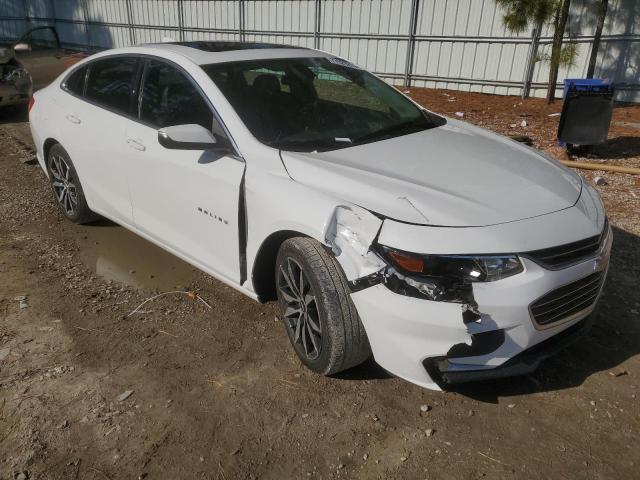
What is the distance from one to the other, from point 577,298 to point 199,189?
2174 millimetres

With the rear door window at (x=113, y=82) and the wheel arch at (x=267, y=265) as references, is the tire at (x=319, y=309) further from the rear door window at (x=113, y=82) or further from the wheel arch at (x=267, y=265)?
the rear door window at (x=113, y=82)

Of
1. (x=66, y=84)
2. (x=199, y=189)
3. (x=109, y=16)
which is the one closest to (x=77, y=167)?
(x=66, y=84)

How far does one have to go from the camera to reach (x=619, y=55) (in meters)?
10.5

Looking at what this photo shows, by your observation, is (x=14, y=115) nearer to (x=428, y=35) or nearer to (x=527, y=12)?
(x=428, y=35)

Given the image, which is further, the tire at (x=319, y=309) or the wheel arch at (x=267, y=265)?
the wheel arch at (x=267, y=265)

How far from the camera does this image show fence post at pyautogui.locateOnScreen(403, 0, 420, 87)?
12891 millimetres

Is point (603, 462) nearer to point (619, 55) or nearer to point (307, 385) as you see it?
point (307, 385)

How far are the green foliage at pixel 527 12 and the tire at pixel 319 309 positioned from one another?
8.90 metres

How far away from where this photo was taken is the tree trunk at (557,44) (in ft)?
31.9

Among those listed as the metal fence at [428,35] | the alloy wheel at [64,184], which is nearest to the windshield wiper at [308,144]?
the alloy wheel at [64,184]

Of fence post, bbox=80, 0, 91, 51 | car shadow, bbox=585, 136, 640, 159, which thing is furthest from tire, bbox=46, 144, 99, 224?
fence post, bbox=80, 0, 91, 51

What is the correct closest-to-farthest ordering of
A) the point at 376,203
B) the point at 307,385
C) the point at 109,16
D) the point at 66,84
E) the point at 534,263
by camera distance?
the point at 534,263 → the point at 376,203 → the point at 307,385 → the point at 66,84 → the point at 109,16

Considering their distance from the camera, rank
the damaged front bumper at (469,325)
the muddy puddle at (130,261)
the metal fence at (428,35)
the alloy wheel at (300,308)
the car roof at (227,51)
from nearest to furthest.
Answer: the damaged front bumper at (469,325) → the alloy wheel at (300,308) → the car roof at (227,51) → the muddy puddle at (130,261) → the metal fence at (428,35)

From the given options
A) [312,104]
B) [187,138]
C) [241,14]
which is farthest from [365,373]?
[241,14]
